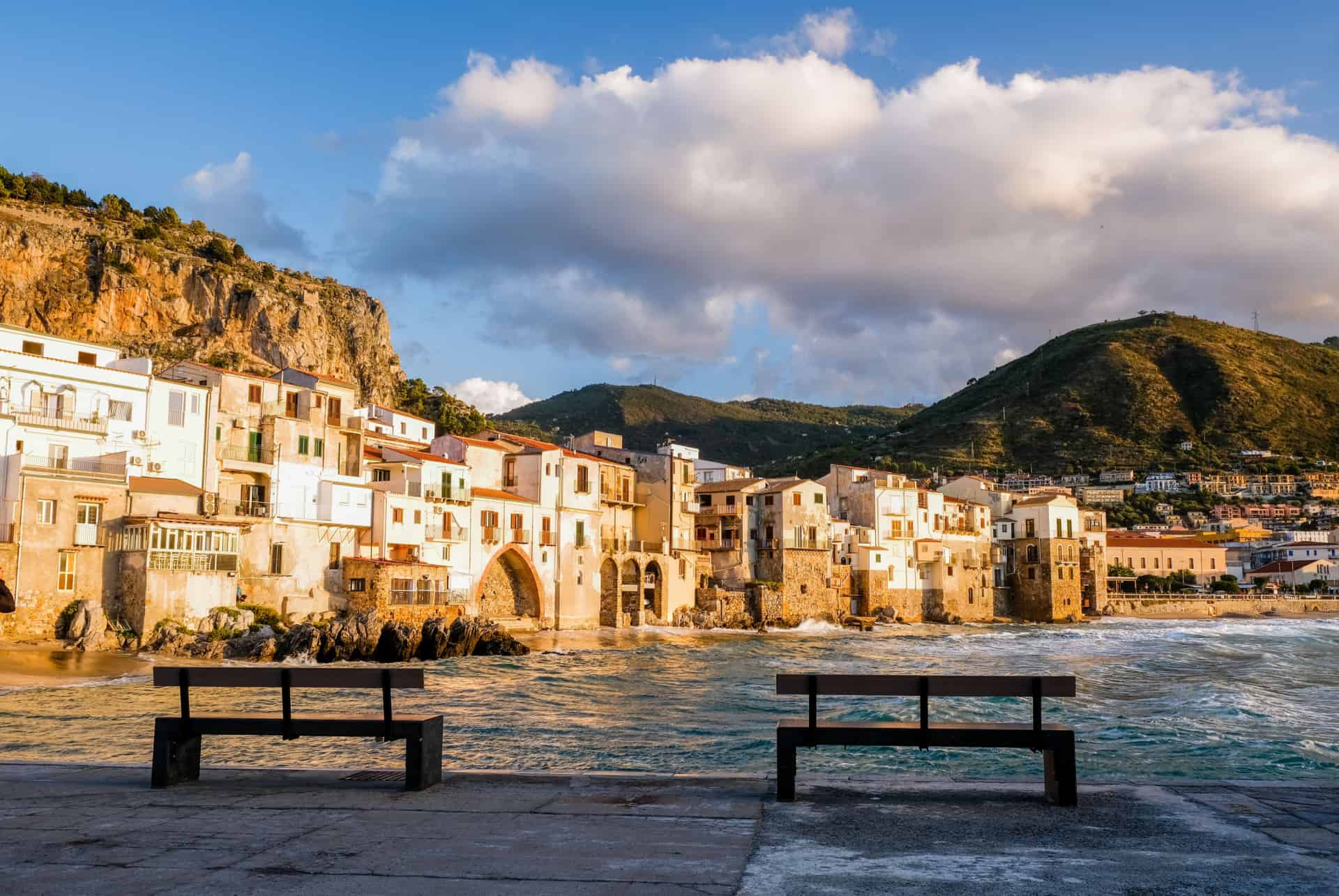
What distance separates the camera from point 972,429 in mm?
164000

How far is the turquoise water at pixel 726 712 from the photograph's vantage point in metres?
17.9

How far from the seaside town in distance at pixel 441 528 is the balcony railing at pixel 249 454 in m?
0.10

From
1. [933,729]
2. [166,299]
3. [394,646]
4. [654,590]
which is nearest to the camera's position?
[933,729]

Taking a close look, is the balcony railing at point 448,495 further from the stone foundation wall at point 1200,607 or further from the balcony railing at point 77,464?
the stone foundation wall at point 1200,607

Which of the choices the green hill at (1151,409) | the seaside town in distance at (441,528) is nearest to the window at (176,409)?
the seaside town in distance at (441,528)

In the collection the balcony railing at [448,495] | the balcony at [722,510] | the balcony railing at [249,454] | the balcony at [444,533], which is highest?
the balcony railing at [249,454]

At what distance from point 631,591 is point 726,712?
43.3m

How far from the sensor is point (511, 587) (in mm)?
62188

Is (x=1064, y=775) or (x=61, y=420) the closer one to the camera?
(x=1064, y=775)

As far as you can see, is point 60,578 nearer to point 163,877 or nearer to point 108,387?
point 108,387

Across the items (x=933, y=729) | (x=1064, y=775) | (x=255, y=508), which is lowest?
(x=1064, y=775)

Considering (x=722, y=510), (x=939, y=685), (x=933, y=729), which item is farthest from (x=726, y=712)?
(x=722, y=510)

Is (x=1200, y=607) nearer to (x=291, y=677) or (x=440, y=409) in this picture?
(x=440, y=409)

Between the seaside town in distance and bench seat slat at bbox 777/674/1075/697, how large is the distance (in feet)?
120
